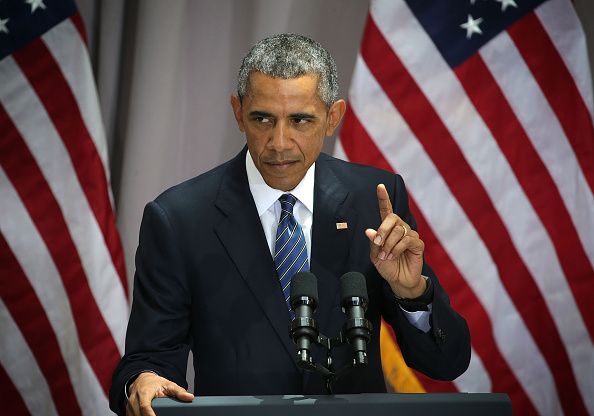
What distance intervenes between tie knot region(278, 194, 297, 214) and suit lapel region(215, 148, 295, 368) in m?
0.07

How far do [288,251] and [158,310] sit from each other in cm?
34

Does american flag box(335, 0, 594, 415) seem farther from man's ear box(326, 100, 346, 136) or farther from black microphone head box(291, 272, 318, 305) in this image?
black microphone head box(291, 272, 318, 305)

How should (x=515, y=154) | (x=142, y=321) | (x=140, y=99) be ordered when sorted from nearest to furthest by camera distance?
(x=142, y=321) < (x=515, y=154) < (x=140, y=99)

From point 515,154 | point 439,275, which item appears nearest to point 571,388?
point 439,275

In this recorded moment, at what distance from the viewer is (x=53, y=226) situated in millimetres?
3484

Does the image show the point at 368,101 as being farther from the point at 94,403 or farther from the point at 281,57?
the point at 94,403

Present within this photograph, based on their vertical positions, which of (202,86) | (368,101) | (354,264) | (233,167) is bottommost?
(354,264)

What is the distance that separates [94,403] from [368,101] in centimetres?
158

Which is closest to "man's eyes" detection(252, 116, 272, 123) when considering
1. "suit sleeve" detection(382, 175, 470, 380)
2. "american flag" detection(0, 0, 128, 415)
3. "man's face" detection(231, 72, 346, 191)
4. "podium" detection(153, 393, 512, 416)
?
"man's face" detection(231, 72, 346, 191)

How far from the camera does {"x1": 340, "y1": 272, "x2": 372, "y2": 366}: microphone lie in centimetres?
166

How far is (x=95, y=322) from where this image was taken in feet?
11.5

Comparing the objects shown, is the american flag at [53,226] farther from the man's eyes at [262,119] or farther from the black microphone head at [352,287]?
the black microphone head at [352,287]

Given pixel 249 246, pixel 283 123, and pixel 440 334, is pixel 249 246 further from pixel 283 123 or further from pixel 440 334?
pixel 440 334

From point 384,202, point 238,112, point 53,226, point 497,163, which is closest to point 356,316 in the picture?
point 384,202
